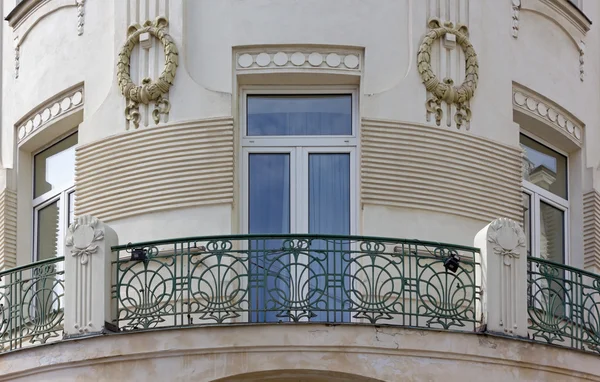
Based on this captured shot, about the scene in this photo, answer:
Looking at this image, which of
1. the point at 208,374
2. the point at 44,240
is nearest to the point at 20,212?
the point at 44,240

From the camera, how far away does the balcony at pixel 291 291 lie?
17.7 m

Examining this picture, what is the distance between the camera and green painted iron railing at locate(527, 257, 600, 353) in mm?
18234

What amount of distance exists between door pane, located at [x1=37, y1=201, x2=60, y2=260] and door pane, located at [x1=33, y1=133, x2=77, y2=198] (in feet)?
0.68

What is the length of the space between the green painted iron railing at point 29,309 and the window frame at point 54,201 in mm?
1450

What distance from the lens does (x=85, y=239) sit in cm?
1791

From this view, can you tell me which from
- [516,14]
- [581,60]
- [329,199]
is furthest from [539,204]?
[329,199]

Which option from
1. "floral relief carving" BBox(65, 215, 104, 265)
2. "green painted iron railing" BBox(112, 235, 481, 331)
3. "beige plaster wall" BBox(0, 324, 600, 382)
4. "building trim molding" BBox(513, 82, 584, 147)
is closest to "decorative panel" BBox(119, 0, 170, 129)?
"green painted iron railing" BBox(112, 235, 481, 331)

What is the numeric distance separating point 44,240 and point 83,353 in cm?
356

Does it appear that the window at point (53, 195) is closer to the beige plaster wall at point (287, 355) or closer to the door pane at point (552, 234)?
the beige plaster wall at point (287, 355)

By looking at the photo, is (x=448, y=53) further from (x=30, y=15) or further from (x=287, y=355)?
(x=30, y=15)

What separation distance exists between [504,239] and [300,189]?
2321 millimetres

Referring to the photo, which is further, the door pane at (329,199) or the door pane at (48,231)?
the door pane at (48,231)

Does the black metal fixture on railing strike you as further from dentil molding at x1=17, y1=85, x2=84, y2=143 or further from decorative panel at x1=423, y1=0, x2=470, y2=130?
dentil molding at x1=17, y1=85, x2=84, y2=143

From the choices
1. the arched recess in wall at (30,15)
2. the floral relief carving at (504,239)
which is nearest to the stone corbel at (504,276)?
the floral relief carving at (504,239)
